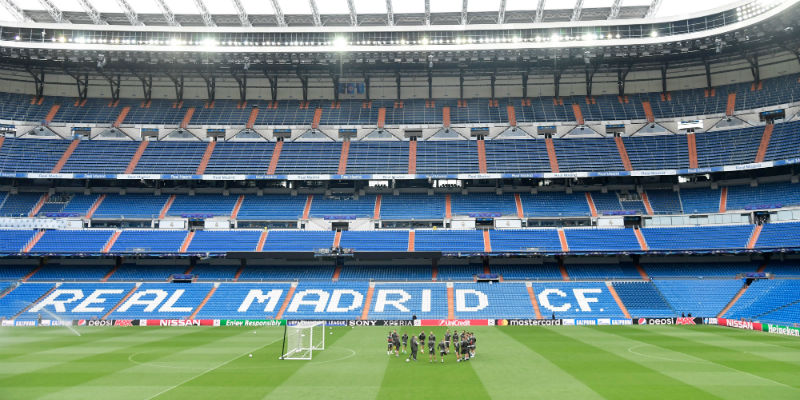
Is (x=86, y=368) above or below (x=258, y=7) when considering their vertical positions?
below

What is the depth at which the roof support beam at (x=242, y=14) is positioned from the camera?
5353 cm

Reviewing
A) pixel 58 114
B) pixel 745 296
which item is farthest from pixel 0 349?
pixel 745 296

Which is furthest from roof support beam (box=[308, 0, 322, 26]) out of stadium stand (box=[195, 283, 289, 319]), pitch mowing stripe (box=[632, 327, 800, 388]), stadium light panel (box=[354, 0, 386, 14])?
pitch mowing stripe (box=[632, 327, 800, 388])

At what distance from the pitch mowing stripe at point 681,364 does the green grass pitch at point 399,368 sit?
0.05 m

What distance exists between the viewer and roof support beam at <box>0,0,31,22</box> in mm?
52713

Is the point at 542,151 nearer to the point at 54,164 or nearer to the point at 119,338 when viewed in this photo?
the point at 119,338

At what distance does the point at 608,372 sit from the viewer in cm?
2222

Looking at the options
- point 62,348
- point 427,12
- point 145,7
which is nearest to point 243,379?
point 62,348

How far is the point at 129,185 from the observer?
61.0m

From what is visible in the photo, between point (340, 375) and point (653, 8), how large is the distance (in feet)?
165

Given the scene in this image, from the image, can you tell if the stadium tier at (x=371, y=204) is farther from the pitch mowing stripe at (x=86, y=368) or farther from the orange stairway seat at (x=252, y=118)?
the pitch mowing stripe at (x=86, y=368)

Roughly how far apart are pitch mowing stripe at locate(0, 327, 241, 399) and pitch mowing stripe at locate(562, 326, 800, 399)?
21990mm

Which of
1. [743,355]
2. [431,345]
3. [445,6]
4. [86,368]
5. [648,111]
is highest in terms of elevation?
[445,6]

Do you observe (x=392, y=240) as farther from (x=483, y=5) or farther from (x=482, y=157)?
(x=483, y=5)
